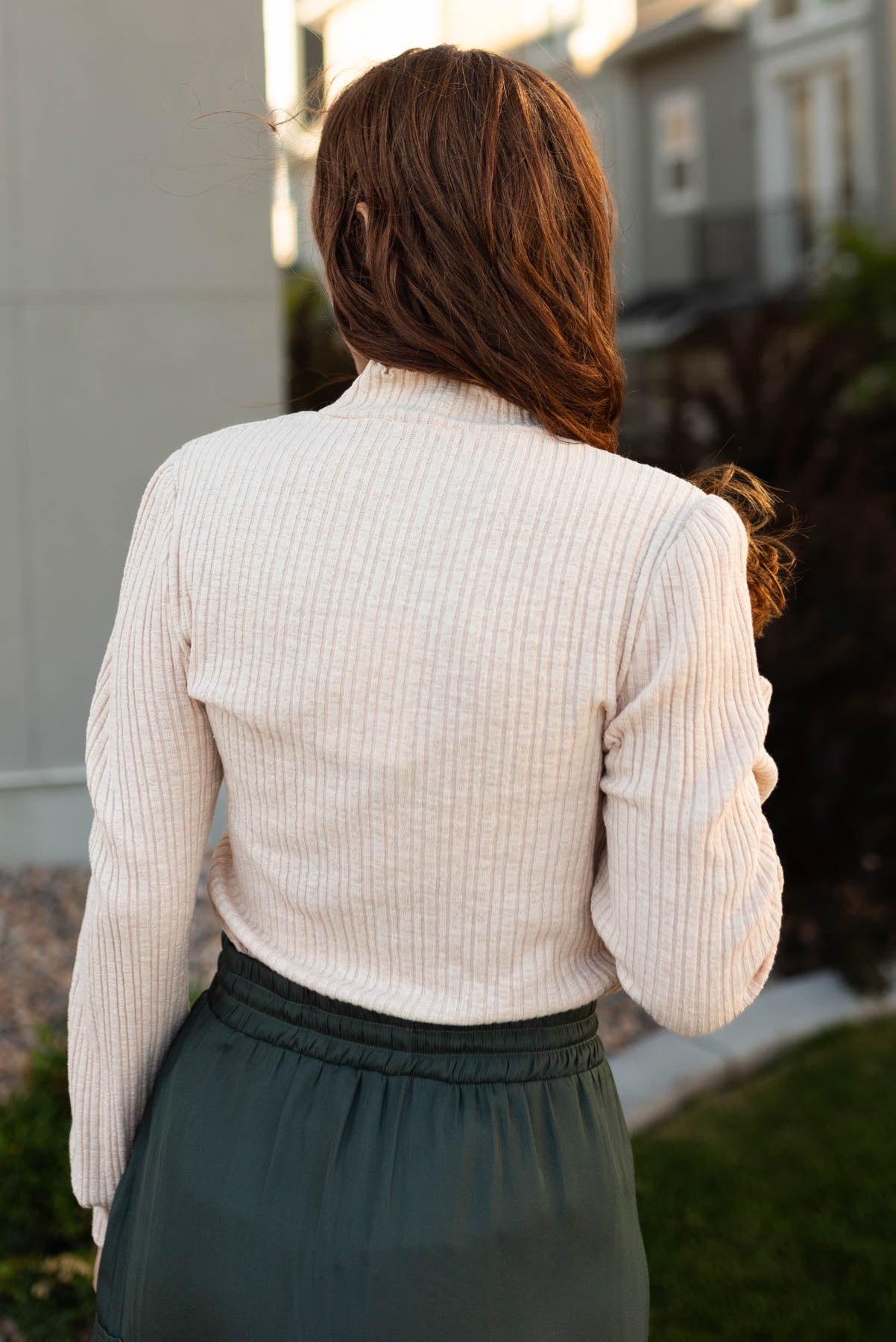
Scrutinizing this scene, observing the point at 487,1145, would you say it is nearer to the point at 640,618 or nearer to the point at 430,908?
the point at 430,908

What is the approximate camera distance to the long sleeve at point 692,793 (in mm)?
1045

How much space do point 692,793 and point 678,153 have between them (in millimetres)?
21943

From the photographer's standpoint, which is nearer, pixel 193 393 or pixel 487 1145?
pixel 487 1145

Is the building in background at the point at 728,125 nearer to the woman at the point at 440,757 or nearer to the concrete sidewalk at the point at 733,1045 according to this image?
the concrete sidewalk at the point at 733,1045

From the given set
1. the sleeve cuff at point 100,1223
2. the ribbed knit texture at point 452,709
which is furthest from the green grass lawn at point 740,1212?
the ribbed knit texture at point 452,709

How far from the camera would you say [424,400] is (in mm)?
1141

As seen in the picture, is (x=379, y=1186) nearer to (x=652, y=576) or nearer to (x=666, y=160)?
(x=652, y=576)

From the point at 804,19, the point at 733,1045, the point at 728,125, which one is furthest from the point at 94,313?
the point at 728,125

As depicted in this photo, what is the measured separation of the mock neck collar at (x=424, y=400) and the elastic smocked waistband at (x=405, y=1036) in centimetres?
54

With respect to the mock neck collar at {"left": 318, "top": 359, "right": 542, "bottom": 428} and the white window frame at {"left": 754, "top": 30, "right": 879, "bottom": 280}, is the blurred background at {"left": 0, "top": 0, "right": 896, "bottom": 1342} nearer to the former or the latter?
the mock neck collar at {"left": 318, "top": 359, "right": 542, "bottom": 428}

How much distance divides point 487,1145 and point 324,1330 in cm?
21

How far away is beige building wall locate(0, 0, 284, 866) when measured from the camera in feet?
14.5

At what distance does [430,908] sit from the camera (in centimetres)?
113

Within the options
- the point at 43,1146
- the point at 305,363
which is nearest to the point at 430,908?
the point at 43,1146
